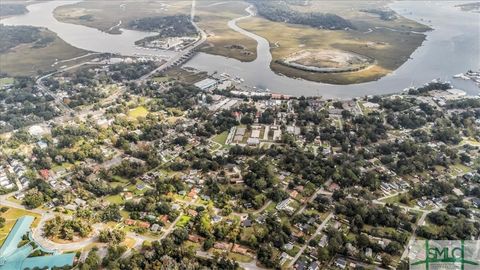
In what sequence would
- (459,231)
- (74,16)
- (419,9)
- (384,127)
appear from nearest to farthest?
1. (459,231)
2. (384,127)
3. (74,16)
4. (419,9)

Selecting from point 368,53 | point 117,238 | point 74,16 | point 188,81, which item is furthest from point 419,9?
point 117,238

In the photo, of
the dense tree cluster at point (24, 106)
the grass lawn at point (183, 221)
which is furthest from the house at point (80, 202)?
the dense tree cluster at point (24, 106)

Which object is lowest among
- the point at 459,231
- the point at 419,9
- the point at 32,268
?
the point at 32,268

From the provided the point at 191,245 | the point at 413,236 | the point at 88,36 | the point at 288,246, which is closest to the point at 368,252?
the point at 413,236

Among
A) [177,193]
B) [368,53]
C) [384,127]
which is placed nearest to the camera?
[177,193]

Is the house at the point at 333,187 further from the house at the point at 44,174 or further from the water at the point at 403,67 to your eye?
the house at the point at 44,174

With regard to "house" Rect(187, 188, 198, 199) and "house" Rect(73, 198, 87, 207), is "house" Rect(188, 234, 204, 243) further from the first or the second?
"house" Rect(73, 198, 87, 207)

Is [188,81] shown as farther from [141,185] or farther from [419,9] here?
[419,9]

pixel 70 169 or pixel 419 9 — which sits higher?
pixel 419 9
